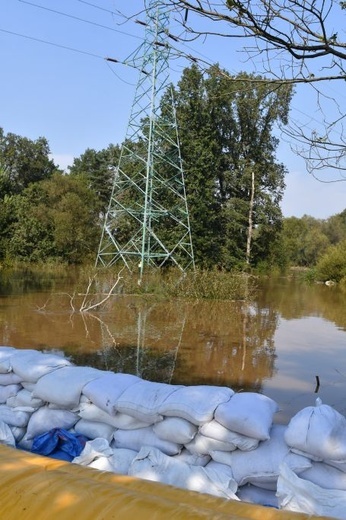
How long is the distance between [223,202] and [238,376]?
69.9ft

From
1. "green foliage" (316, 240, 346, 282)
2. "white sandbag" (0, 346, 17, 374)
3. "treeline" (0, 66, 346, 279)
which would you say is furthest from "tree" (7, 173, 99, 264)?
"white sandbag" (0, 346, 17, 374)

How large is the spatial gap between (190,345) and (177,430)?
174 inches

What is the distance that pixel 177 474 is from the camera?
8.38 ft

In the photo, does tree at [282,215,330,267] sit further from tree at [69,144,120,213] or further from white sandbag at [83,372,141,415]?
white sandbag at [83,372,141,415]

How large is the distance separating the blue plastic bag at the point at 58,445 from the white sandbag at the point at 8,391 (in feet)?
1.92

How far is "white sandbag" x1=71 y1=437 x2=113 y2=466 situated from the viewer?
8.89ft

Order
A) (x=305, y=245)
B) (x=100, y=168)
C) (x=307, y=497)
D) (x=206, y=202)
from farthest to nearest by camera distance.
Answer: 1. (x=305, y=245)
2. (x=100, y=168)
3. (x=206, y=202)
4. (x=307, y=497)

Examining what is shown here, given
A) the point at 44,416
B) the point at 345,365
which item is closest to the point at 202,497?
the point at 44,416

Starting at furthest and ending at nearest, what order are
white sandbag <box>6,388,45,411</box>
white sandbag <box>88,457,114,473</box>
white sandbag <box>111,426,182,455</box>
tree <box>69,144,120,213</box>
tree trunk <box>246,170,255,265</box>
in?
1. tree <box>69,144,120,213</box>
2. tree trunk <box>246,170,255,265</box>
3. white sandbag <box>6,388,45,411</box>
4. white sandbag <box>111,426,182,455</box>
5. white sandbag <box>88,457,114,473</box>

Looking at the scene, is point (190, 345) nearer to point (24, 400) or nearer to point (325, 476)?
point (24, 400)

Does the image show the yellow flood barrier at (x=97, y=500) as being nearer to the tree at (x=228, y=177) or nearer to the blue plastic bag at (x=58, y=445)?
the blue plastic bag at (x=58, y=445)

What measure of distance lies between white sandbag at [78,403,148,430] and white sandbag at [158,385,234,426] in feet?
0.80

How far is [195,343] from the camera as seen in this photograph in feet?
24.3

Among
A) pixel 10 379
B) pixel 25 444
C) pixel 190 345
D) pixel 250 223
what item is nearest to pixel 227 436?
pixel 25 444
